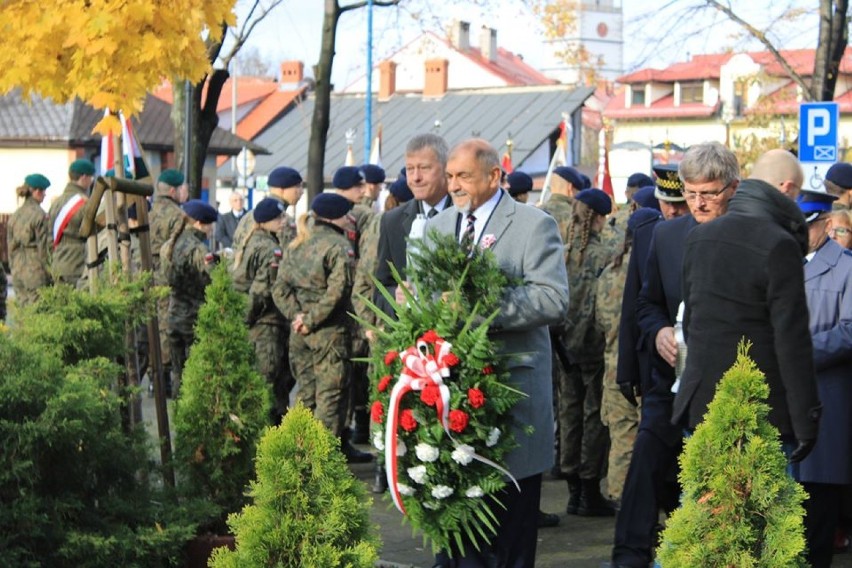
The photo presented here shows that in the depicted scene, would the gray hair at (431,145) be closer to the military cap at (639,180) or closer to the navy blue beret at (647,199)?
the navy blue beret at (647,199)

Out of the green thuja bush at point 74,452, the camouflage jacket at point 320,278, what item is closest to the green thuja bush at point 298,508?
the green thuja bush at point 74,452

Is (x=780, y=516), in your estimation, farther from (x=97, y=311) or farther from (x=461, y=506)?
(x=97, y=311)

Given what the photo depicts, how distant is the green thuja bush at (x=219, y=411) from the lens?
24.2 feet

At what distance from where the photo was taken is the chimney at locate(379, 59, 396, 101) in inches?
3086

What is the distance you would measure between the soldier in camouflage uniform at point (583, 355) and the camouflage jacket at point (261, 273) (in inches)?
110

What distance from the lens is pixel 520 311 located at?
5.85m

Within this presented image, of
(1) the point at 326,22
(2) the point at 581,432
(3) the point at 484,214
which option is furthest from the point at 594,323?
(1) the point at 326,22

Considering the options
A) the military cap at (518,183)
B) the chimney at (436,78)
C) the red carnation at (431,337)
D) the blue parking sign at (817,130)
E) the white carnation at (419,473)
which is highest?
the chimney at (436,78)

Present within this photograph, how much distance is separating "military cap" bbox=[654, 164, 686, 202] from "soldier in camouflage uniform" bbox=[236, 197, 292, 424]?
441 centimetres

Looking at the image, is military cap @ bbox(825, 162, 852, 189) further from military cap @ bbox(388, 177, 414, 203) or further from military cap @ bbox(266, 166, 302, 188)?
military cap @ bbox(266, 166, 302, 188)

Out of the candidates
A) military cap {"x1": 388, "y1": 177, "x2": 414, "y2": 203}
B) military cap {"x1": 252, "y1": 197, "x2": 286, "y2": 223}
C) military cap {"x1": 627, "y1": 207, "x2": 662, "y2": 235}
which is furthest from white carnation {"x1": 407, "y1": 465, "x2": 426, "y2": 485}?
military cap {"x1": 252, "y1": 197, "x2": 286, "y2": 223}

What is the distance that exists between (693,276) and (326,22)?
14063 mm

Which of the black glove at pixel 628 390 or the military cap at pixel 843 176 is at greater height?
the military cap at pixel 843 176

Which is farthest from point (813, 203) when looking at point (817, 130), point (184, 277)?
point (817, 130)
